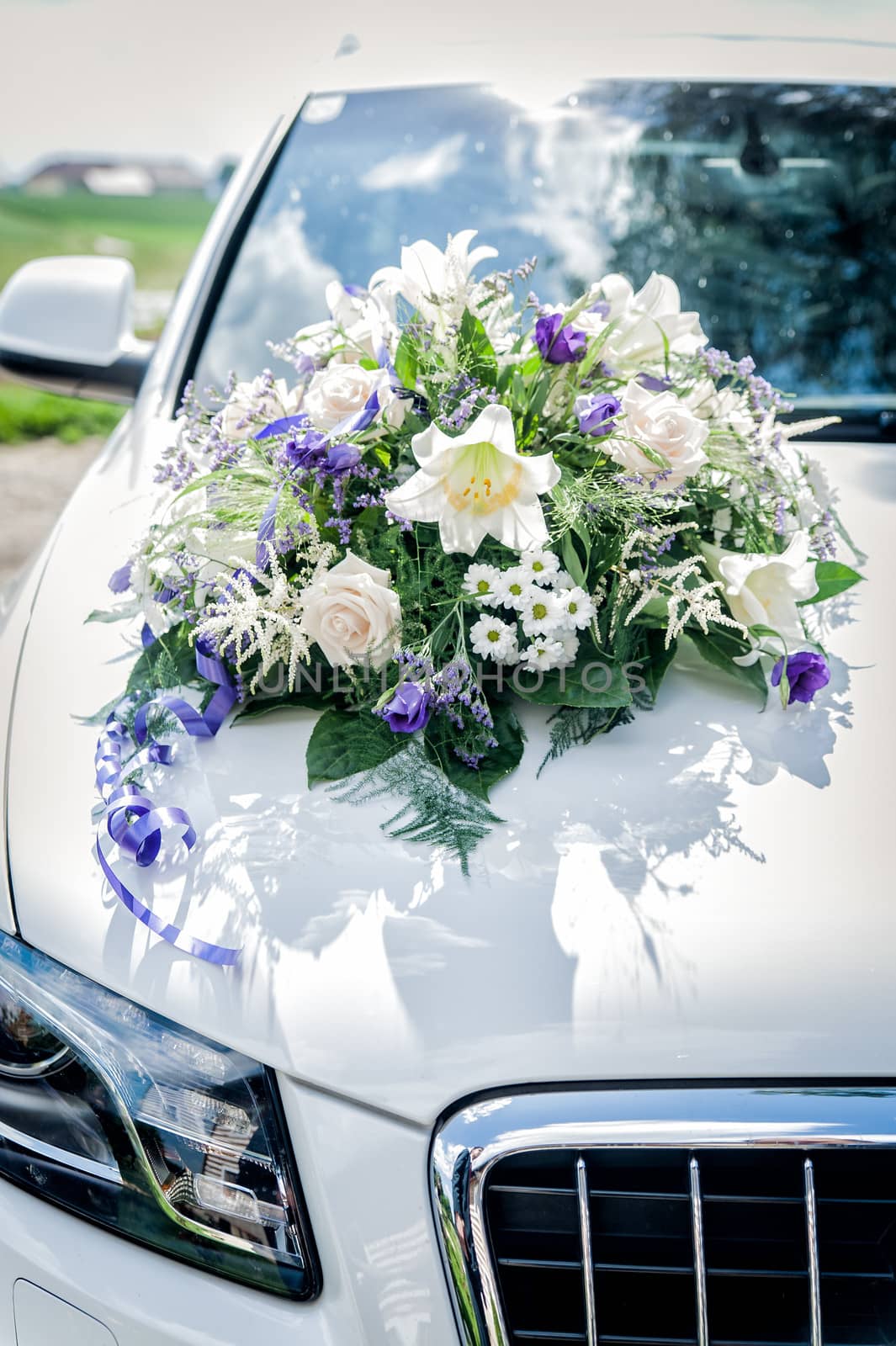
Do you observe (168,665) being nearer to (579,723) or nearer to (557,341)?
(579,723)

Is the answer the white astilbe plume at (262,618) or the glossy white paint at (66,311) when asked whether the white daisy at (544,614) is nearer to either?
the white astilbe plume at (262,618)

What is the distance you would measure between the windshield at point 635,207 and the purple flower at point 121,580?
27.0 inches

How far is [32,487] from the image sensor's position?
24.2 ft

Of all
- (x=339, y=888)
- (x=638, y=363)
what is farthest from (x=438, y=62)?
(x=339, y=888)

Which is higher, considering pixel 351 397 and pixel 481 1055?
pixel 351 397

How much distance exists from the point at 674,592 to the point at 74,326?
160 cm

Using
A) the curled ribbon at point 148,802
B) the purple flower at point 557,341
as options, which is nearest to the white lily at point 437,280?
the purple flower at point 557,341

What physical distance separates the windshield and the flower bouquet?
1.88 ft

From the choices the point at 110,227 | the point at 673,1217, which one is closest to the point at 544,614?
the point at 673,1217

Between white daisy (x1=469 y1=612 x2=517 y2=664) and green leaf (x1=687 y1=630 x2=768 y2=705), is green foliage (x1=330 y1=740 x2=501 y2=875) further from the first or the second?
green leaf (x1=687 y1=630 x2=768 y2=705)

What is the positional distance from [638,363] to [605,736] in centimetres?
55

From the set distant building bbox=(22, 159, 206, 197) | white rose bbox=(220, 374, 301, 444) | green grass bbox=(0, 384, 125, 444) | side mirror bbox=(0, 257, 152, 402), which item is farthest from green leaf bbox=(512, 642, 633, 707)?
distant building bbox=(22, 159, 206, 197)

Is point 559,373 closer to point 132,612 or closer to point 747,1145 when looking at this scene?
point 132,612

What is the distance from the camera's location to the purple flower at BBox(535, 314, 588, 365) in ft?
5.34
